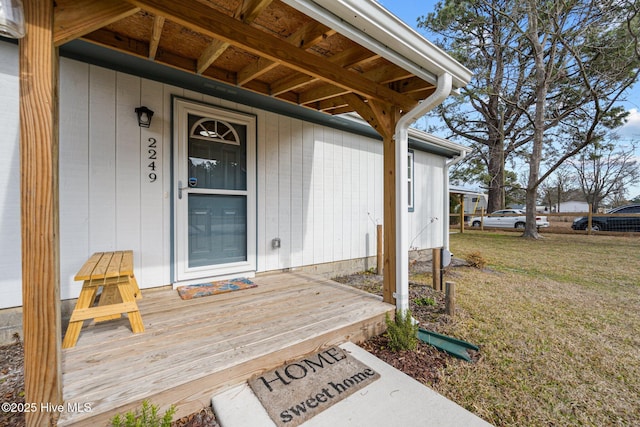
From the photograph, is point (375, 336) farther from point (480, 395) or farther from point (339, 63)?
point (339, 63)

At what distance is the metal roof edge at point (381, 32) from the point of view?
162 cm

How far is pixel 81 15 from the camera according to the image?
1.29 metres

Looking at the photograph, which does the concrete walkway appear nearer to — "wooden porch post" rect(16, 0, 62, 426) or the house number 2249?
"wooden porch post" rect(16, 0, 62, 426)

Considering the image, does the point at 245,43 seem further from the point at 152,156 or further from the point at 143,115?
the point at 152,156

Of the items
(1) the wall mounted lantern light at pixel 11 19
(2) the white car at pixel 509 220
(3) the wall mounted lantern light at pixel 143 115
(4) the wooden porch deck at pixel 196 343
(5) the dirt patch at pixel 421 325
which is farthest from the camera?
(2) the white car at pixel 509 220

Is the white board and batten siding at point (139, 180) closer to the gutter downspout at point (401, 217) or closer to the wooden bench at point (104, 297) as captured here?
the wooden bench at point (104, 297)

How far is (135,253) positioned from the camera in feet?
8.93

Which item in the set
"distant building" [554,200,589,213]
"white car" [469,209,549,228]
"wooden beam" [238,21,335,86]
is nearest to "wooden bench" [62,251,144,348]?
"wooden beam" [238,21,335,86]

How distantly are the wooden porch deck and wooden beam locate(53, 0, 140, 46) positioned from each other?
5.61ft

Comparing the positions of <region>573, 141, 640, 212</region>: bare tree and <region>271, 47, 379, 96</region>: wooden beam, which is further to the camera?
<region>573, 141, 640, 212</region>: bare tree

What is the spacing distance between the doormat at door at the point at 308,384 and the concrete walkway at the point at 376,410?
0.13 ft

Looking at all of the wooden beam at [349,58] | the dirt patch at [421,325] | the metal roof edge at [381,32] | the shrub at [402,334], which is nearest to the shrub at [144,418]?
the dirt patch at [421,325]

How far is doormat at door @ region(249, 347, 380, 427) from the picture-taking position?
1530 mm

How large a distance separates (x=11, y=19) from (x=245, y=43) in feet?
3.53
